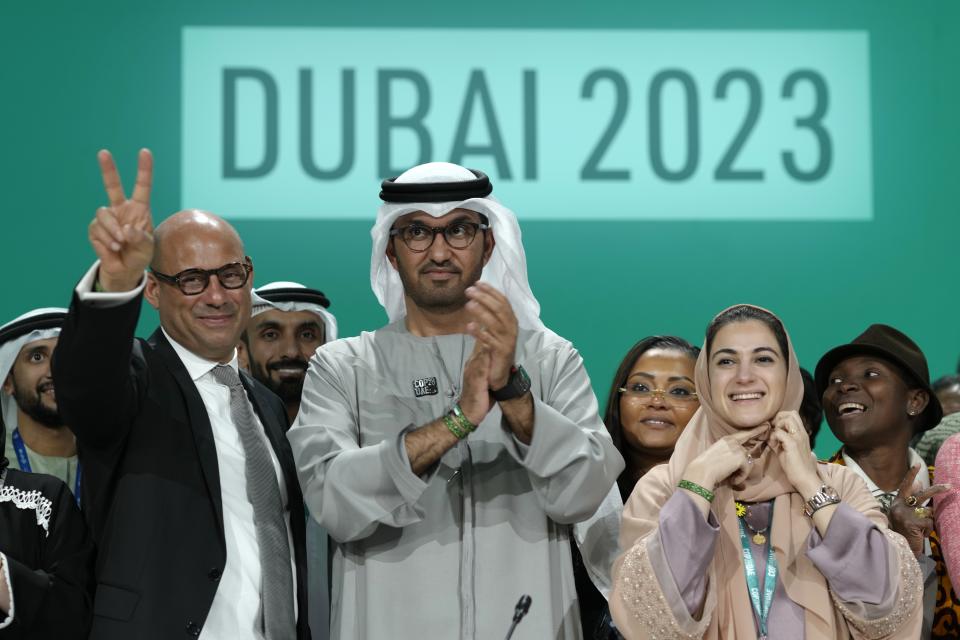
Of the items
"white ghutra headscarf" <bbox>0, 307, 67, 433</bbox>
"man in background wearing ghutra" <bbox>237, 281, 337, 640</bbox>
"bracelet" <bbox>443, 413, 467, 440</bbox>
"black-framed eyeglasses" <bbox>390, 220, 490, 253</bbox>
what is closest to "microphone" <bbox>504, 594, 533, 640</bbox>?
"bracelet" <bbox>443, 413, 467, 440</bbox>

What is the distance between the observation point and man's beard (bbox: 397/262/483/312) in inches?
129


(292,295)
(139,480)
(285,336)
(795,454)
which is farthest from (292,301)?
(795,454)

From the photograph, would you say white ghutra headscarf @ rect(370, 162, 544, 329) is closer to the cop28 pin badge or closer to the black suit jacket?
the cop28 pin badge

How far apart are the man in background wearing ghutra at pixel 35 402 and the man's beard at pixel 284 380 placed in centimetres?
68

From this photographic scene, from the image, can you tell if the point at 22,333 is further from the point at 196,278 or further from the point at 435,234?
the point at 435,234

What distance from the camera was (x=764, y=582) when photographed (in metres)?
3.13

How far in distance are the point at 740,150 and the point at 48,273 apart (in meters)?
3.18

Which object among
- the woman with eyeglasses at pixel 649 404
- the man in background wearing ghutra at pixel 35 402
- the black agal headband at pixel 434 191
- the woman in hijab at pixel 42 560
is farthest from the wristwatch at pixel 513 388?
the man in background wearing ghutra at pixel 35 402

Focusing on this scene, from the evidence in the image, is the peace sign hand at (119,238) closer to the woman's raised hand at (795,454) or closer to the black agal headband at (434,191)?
the black agal headband at (434,191)

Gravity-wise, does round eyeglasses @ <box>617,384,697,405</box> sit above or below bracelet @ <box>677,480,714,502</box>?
above

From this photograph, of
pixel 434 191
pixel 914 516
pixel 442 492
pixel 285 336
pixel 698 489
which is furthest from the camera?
pixel 285 336

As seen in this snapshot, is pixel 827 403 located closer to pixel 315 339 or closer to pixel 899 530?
pixel 899 530

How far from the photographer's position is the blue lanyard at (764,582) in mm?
3086

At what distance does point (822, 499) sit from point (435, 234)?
1.13 metres
